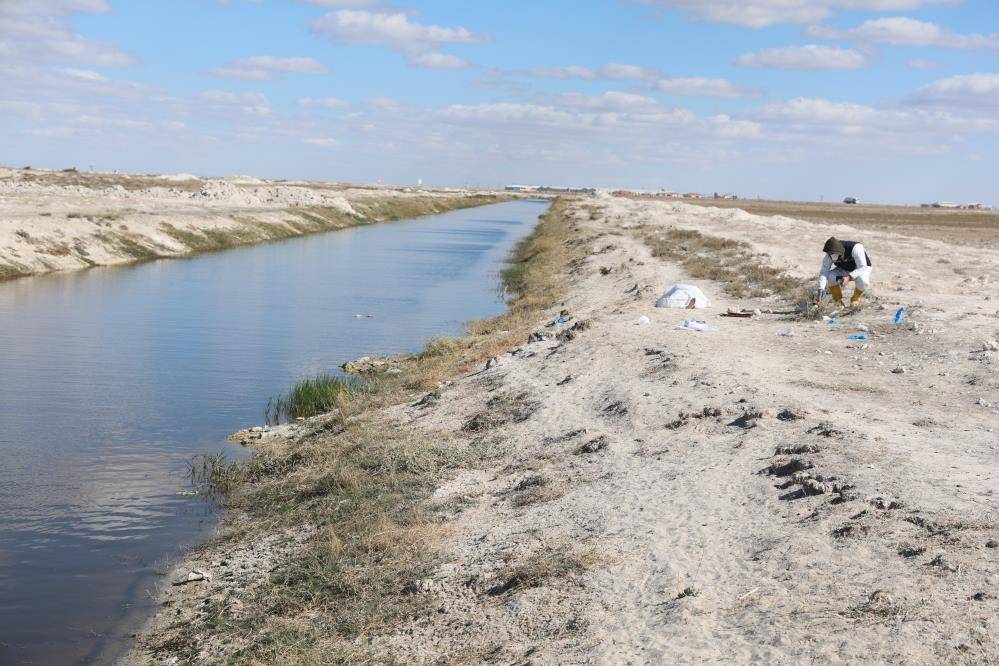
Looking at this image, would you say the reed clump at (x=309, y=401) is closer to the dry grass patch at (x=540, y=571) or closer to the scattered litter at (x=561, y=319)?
the scattered litter at (x=561, y=319)

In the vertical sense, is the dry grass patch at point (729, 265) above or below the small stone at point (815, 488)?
above

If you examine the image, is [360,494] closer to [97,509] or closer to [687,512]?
[97,509]

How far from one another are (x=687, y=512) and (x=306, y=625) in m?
3.93

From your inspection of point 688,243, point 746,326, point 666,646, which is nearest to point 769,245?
point 688,243

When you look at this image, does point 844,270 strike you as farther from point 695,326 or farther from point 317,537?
point 317,537

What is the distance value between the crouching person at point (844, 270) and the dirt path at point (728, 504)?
249 centimetres

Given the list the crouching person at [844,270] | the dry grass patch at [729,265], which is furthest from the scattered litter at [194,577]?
the dry grass patch at [729,265]

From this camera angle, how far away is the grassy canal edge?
8523 mm

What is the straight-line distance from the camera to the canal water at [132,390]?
9836 millimetres

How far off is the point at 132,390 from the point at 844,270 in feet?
50.5

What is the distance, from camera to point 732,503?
9.67 metres

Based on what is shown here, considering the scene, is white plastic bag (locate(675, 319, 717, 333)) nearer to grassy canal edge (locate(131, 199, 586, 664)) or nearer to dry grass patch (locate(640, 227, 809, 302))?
dry grass patch (locate(640, 227, 809, 302))

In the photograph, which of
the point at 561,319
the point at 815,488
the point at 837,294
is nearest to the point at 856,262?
the point at 837,294

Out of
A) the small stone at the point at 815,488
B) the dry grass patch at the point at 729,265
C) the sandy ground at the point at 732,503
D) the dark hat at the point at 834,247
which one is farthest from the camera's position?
the dry grass patch at the point at 729,265
